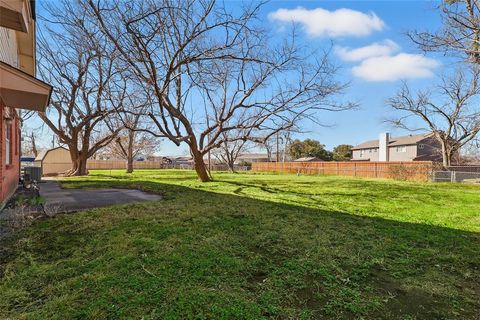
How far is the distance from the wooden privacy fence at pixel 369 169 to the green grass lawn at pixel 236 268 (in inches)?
615

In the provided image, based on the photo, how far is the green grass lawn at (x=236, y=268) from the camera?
241 cm

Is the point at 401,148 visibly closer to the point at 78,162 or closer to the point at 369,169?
the point at 369,169

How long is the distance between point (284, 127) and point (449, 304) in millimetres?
11528

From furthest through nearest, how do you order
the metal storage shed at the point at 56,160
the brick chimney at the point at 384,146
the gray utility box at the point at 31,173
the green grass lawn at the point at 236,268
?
1. the brick chimney at the point at 384,146
2. the metal storage shed at the point at 56,160
3. the gray utility box at the point at 31,173
4. the green grass lawn at the point at 236,268

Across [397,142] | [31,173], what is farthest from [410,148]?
[31,173]

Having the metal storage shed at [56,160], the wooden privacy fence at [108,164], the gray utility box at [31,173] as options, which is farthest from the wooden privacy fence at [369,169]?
the wooden privacy fence at [108,164]

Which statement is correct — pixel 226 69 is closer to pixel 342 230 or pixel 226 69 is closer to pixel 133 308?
pixel 342 230

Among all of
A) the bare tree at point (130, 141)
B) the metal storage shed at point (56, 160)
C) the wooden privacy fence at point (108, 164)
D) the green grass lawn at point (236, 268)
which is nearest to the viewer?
the green grass lawn at point (236, 268)

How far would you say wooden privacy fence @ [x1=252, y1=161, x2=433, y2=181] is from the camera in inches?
773

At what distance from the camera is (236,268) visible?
10.6 feet

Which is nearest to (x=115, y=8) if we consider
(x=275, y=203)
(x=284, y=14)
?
(x=284, y=14)

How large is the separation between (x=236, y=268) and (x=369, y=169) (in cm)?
2395

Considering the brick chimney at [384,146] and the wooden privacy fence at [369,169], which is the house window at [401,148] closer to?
the brick chimney at [384,146]

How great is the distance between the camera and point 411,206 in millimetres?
7996
